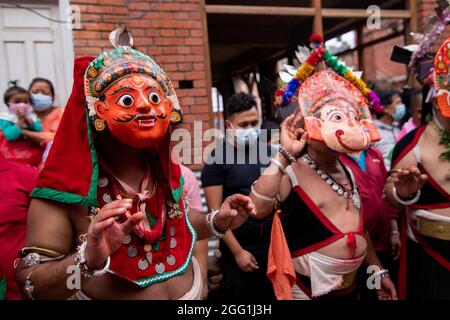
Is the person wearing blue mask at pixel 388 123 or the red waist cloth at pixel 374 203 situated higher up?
the person wearing blue mask at pixel 388 123

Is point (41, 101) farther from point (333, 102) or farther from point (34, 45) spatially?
point (333, 102)

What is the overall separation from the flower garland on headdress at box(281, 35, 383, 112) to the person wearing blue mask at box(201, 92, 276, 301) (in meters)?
0.60

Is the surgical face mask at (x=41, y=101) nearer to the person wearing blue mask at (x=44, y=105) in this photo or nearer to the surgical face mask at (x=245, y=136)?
the person wearing blue mask at (x=44, y=105)

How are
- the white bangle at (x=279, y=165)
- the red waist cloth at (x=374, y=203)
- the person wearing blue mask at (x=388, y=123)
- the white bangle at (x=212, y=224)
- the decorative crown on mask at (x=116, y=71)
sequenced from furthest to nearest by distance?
the person wearing blue mask at (x=388, y=123) → the red waist cloth at (x=374, y=203) → the white bangle at (x=279, y=165) → the white bangle at (x=212, y=224) → the decorative crown on mask at (x=116, y=71)

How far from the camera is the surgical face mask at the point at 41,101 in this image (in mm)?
3137

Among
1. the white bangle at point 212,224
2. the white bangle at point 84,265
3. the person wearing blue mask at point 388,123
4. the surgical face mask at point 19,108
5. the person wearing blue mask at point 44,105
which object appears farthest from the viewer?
the person wearing blue mask at point 388,123

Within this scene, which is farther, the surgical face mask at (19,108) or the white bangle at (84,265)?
the surgical face mask at (19,108)

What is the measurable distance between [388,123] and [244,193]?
8.22 ft

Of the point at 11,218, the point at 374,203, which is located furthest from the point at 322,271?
the point at 11,218

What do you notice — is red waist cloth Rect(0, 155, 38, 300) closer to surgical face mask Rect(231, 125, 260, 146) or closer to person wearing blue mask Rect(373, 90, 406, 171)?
surgical face mask Rect(231, 125, 260, 146)

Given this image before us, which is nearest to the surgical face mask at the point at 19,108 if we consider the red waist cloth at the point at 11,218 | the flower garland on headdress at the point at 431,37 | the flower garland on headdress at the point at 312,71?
the red waist cloth at the point at 11,218

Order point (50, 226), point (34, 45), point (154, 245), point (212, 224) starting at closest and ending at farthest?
point (50, 226), point (154, 245), point (212, 224), point (34, 45)

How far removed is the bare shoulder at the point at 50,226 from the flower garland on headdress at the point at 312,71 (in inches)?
52.7

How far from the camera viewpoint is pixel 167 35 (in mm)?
3738
